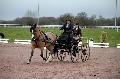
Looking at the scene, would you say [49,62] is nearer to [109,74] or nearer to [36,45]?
[36,45]

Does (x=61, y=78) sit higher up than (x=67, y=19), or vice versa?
(x=67, y=19)

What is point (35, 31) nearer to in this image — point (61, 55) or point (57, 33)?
point (61, 55)

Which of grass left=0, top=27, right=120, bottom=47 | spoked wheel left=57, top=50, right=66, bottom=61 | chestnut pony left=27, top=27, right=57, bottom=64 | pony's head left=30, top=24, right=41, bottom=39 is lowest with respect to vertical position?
grass left=0, top=27, right=120, bottom=47

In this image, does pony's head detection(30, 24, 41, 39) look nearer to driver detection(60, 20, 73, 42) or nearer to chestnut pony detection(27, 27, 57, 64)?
chestnut pony detection(27, 27, 57, 64)

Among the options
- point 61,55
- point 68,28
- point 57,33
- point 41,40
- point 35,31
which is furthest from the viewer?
point 57,33

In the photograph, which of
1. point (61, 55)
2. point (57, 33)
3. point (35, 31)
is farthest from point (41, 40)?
point (57, 33)

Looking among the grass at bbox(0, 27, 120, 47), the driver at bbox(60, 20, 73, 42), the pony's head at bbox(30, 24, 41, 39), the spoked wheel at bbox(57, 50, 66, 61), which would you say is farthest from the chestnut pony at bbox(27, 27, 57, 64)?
the grass at bbox(0, 27, 120, 47)

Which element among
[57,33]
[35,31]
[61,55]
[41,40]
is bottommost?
[57,33]

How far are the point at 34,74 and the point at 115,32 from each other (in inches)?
1482

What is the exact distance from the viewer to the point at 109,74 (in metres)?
12.6

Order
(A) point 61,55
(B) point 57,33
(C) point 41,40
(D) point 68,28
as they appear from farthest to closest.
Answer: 1. (B) point 57,33
2. (A) point 61,55
3. (D) point 68,28
4. (C) point 41,40

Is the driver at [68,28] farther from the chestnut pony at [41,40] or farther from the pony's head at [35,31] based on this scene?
the pony's head at [35,31]

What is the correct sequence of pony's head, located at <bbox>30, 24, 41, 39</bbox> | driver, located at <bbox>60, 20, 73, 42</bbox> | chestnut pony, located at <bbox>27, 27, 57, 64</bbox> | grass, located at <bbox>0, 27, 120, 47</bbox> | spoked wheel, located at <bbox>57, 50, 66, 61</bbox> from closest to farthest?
pony's head, located at <bbox>30, 24, 41, 39</bbox> → chestnut pony, located at <bbox>27, 27, 57, 64</bbox> → driver, located at <bbox>60, 20, 73, 42</bbox> → spoked wheel, located at <bbox>57, 50, 66, 61</bbox> → grass, located at <bbox>0, 27, 120, 47</bbox>

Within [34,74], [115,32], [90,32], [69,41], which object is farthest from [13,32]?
[34,74]
